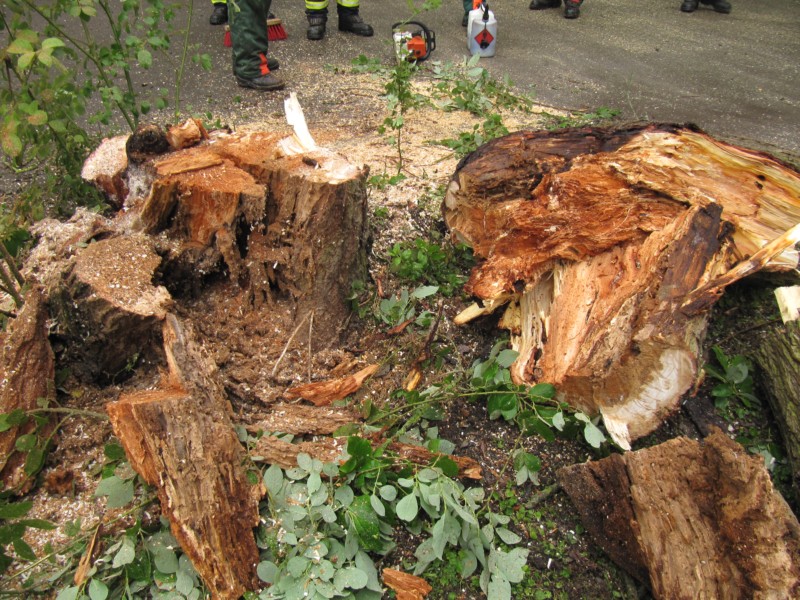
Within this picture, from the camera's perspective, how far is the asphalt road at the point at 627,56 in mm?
4445

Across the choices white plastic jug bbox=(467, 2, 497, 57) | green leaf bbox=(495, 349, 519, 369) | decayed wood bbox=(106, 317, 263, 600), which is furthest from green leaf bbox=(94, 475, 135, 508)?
white plastic jug bbox=(467, 2, 497, 57)

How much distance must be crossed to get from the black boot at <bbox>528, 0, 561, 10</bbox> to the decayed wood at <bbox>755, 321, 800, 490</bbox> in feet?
17.6

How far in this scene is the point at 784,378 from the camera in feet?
6.87

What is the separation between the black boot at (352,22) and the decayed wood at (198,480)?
4.69m

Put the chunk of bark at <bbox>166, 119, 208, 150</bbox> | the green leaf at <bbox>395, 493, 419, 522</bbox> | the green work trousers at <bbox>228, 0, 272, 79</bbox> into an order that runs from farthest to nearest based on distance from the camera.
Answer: the green work trousers at <bbox>228, 0, 272, 79</bbox> < the chunk of bark at <bbox>166, 119, 208, 150</bbox> < the green leaf at <bbox>395, 493, 419, 522</bbox>

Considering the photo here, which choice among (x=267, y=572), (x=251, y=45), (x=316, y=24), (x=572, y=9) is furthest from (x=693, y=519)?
(x=572, y=9)

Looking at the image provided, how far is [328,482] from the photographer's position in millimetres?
1815

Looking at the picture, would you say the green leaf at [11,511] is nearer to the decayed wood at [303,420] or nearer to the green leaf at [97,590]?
the green leaf at [97,590]

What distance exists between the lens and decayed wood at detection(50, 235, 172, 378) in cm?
192

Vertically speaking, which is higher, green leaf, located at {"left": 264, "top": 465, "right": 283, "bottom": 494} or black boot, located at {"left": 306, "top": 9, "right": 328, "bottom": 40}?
black boot, located at {"left": 306, "top": 9, "right": 328, "bottom": 40}

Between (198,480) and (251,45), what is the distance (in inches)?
141

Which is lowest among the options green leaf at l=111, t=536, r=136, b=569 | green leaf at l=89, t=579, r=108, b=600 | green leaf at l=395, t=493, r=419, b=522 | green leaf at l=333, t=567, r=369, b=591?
green leaf at l=333, t=567, r=369, b=591

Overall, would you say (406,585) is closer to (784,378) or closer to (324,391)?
(324,391)

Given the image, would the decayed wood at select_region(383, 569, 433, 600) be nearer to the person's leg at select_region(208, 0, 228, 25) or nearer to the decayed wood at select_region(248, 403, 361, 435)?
the decayed wood at select_region(248, 403, 361, 435)
